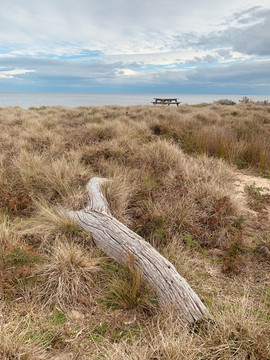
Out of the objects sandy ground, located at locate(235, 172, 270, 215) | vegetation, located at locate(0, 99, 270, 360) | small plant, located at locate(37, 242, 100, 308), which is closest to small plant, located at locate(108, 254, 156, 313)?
vegetation, located at locate(0, 99, 270, 360)

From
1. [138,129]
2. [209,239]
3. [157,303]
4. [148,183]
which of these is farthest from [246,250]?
[138,129]

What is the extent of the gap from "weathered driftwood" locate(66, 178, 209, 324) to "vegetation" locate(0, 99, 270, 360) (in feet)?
0.33

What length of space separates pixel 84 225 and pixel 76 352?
166 cm

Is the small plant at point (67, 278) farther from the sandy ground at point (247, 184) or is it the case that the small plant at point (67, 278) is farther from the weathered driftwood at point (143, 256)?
the sandy ground at point (247, 184)

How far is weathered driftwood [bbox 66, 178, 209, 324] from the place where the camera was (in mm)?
2361

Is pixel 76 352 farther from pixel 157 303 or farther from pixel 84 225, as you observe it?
pixel 84 225

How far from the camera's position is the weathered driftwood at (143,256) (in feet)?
7.75

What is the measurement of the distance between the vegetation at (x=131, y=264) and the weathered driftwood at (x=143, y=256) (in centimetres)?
10

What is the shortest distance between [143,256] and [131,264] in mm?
185

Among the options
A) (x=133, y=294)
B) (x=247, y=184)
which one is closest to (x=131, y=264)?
(x=133, y=294)

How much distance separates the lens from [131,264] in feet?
8.99

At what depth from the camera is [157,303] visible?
2.51 meters

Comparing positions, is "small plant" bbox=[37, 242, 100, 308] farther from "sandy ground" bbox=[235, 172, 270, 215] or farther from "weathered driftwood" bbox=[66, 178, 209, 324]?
"sandy ground" bbox=[235, 172, 270, 215]

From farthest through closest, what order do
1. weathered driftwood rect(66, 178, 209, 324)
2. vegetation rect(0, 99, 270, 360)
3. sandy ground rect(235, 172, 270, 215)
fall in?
1. sandy ground rect(235, 172, 270, 215)
2. weathered driftwood rect(66, 178, 209, 324)
3. vegetation rect(0, 99, 270, 360)
